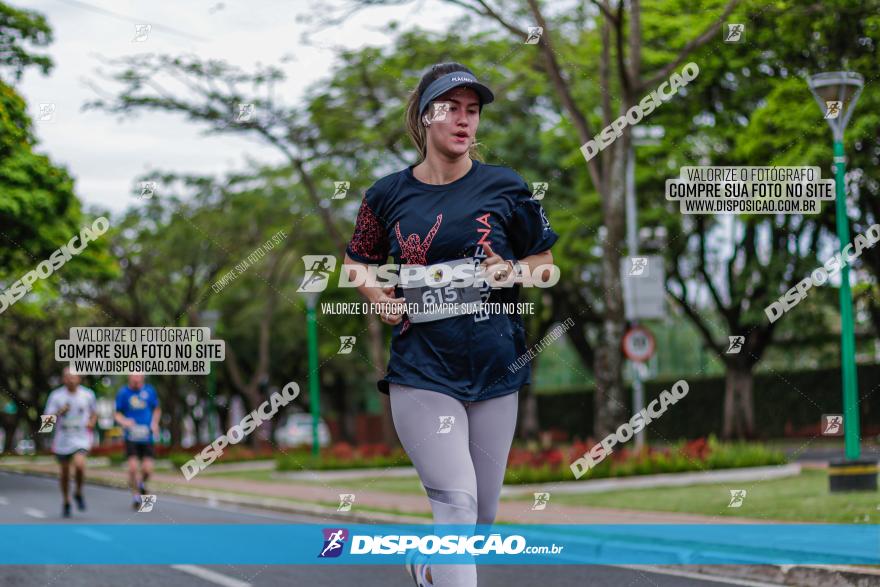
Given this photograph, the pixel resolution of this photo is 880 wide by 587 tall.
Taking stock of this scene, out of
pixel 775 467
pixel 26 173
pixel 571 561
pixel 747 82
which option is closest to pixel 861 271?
pixel 747 82

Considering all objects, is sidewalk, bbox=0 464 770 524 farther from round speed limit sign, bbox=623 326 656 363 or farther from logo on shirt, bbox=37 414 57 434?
round speed limit sign, bbox=623 326 656 363

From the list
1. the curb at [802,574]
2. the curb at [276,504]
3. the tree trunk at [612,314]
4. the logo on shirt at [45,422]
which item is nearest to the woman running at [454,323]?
the curb at [802,574]

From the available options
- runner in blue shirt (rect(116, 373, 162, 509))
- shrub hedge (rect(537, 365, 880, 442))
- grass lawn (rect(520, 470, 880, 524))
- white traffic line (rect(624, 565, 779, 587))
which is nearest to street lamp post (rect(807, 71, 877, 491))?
grass lawn (rect(520, 470, 880, 524))

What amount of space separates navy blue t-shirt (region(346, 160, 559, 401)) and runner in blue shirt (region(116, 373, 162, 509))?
10412 mm

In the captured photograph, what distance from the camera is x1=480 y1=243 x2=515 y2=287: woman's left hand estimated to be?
156 inches

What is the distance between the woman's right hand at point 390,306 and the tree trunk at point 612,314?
1251 cm

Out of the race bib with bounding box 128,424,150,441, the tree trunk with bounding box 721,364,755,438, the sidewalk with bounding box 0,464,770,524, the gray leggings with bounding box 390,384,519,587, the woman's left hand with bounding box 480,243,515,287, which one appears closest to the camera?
the gray leggings with bounding box 390,384,519,587

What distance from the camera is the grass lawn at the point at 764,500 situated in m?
10.1

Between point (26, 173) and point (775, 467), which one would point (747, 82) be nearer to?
point (775, 467)

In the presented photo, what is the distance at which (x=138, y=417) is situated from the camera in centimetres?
1427

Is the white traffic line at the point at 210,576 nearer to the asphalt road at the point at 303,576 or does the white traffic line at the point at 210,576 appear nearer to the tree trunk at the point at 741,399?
the asphalt road at the point at 303,576

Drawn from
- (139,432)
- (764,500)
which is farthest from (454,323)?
(139,432)

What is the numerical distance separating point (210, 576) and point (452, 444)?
14.7ft

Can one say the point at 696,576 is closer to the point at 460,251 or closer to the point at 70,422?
the point at 460,251
